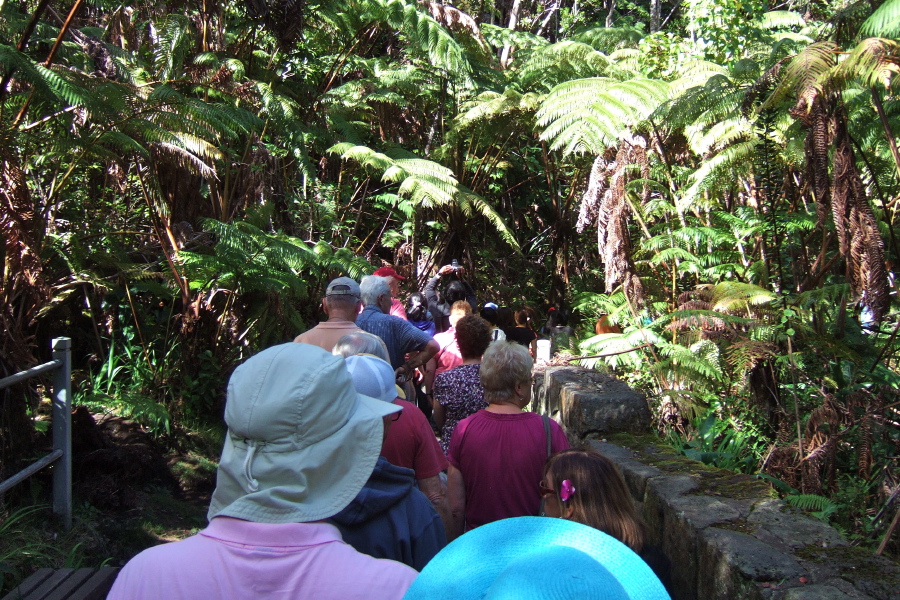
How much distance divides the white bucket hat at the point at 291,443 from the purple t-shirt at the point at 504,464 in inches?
61.1

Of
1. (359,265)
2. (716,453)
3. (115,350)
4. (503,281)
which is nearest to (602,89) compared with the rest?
(359,265)

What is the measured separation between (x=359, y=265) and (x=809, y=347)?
526 cm

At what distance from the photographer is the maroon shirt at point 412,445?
3.05 m

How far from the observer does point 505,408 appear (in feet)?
11.0

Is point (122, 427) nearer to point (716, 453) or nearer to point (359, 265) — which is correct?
point (359, 265)

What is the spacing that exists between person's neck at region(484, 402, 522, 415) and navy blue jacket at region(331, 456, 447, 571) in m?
1.17

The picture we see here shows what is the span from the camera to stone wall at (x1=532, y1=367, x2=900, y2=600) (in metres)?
2.37

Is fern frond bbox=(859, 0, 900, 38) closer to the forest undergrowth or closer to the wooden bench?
the forest undergrowth

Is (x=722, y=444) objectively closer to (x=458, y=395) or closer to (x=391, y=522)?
(x=458, y=395)

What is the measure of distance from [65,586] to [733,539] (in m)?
2.54

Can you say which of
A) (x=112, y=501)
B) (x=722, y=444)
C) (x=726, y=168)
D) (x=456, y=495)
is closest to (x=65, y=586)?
(x=456, y=495)

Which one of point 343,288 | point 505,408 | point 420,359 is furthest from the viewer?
point 420,359

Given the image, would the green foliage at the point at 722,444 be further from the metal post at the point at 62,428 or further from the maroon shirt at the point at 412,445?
the metal post at the point at 62,428

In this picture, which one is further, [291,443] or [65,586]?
[65,586]
